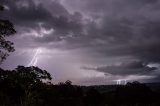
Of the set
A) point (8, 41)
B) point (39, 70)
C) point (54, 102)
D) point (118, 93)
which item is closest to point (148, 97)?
point (118, 93)

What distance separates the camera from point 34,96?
26.8m

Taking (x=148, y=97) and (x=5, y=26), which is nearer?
(x=5, y=26)

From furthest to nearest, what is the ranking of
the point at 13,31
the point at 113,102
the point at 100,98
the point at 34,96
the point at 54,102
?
the point at 100,98 → the point at 113,102 → the point at 54,102 → the point at 13,31 → the point at 34,96

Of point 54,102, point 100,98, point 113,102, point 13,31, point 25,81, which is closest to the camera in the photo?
point 13,31

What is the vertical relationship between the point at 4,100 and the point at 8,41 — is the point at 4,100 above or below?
below

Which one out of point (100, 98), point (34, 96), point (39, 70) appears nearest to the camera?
point (34, 96)

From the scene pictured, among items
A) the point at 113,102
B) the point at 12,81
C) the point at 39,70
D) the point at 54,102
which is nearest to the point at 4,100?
the point at 12,81

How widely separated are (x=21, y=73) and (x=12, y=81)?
1.75 metres

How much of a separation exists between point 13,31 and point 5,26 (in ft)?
2.64

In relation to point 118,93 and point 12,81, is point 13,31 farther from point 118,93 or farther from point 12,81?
point 118,93

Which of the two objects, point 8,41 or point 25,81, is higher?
point 8,41

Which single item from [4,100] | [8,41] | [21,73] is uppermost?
[8,41]

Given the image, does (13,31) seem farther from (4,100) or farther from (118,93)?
(118,93)

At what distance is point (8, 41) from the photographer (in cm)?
2898
